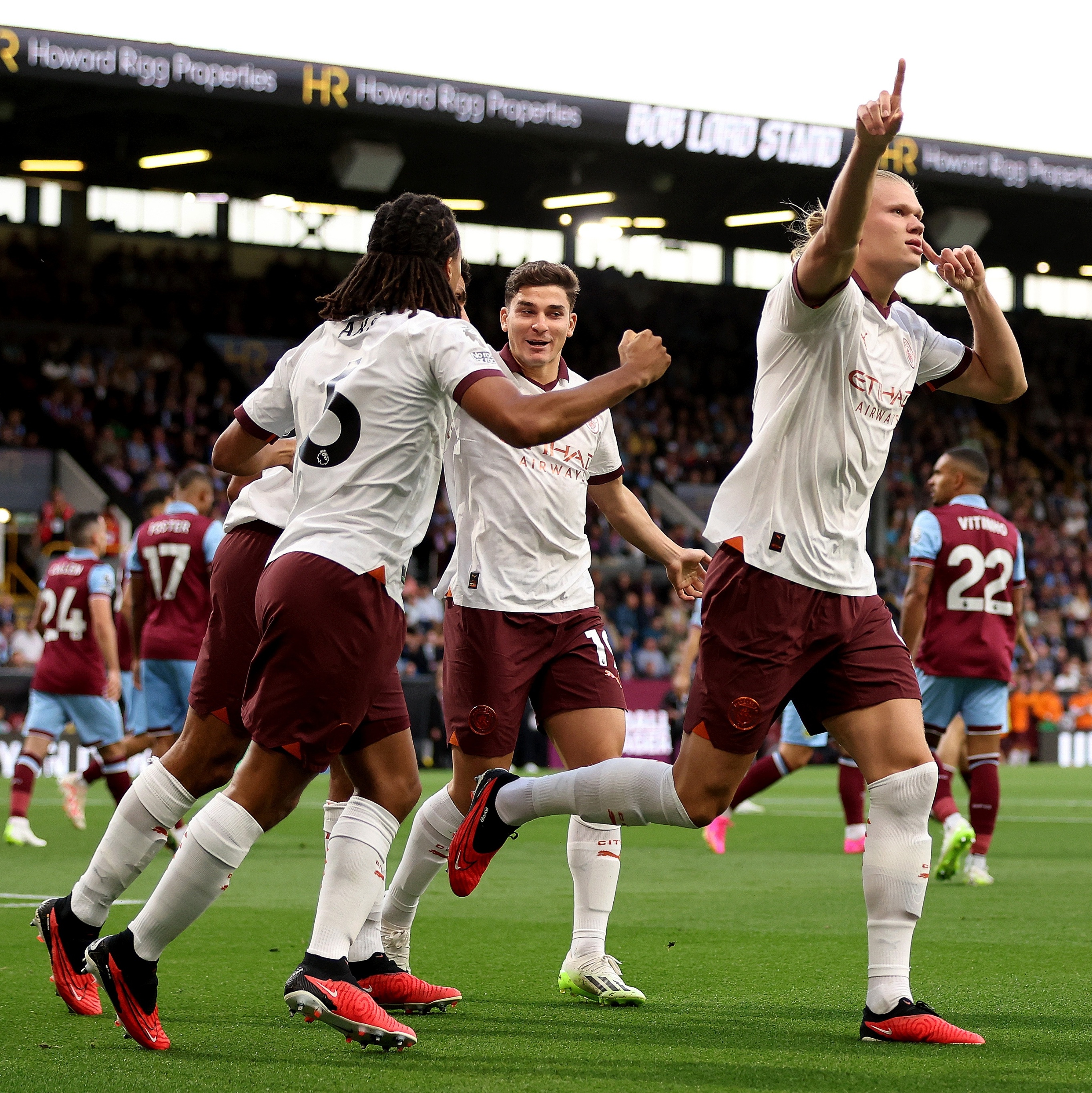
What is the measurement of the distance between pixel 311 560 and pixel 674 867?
624 cm

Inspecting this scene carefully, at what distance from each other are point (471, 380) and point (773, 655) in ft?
3.70

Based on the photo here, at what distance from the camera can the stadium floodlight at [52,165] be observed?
94.6 feet

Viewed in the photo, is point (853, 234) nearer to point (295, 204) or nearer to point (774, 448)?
point (774, 448)

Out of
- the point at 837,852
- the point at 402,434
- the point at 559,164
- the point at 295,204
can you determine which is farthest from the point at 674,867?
the point at 295,204

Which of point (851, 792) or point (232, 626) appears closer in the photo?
point (232, 626)

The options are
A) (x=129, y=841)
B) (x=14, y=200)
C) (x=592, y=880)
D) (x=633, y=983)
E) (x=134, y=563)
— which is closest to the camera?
(x=129, y=841)

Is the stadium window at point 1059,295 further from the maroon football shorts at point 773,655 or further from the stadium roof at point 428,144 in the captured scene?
the maroon football shorts at point 773,655

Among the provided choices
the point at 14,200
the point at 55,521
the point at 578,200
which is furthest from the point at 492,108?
the point at 14,200

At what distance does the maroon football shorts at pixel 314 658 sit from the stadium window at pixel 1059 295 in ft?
128

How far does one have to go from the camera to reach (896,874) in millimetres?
4500

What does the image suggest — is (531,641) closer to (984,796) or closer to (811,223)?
(811,223)

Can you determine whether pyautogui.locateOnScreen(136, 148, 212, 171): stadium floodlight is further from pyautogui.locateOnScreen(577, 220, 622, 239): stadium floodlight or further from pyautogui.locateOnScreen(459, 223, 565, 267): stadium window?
pyautogui.locateOnScreen(577, 220, 622, 239): stadium floodlight

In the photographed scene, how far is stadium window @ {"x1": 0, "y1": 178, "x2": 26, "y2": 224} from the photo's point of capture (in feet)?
102

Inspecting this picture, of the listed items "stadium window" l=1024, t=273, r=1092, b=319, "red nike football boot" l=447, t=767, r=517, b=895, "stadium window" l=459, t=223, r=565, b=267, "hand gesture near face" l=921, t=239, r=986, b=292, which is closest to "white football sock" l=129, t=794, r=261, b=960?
"red nike football boot" l=447, t=767, r=517, b=895
